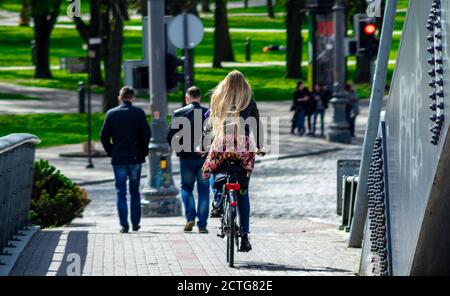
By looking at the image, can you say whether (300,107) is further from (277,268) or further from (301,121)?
(277,268)

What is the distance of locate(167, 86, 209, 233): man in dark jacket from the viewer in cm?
1502

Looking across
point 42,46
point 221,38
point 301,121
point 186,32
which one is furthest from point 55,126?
point 221,38

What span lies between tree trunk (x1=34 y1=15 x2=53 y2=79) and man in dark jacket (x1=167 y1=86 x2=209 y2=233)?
41741mm

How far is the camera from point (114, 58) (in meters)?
43.1

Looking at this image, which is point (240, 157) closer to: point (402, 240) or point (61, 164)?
point (402, 240)

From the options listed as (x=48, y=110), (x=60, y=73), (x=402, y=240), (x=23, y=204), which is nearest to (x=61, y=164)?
(x=48, y=110)

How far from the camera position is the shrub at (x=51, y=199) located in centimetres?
1748

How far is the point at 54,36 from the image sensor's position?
8588cm

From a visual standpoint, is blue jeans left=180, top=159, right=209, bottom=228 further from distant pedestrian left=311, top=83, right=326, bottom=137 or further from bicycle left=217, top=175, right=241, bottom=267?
distant pedestrian left=311, top=83, right=326, bottom=137

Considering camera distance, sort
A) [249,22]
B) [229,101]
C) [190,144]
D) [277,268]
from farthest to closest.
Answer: [249,22], [190,144], [229,101], [277,268]

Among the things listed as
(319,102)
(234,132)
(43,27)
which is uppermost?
(234,132)

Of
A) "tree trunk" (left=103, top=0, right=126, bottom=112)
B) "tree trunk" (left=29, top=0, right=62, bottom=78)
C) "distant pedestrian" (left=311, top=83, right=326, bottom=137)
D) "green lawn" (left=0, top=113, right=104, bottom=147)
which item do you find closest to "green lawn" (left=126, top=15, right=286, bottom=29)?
"tree trunk" (left=29, top=0, right=62, bottom=78)

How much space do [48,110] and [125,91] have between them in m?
32.1

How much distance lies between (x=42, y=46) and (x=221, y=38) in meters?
8.72
